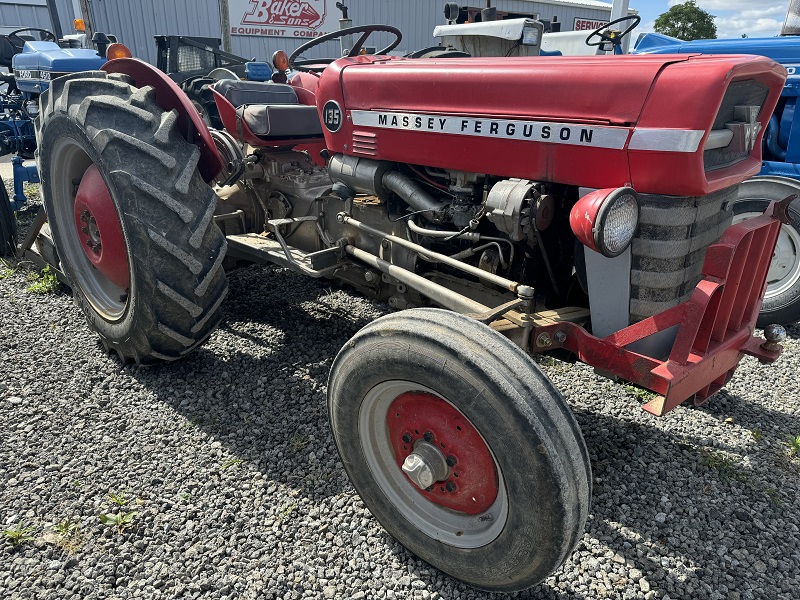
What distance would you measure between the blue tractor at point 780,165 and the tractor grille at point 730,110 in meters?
1.80

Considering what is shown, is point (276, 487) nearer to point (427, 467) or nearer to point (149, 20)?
point (427, 467)

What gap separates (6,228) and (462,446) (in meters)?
4.37

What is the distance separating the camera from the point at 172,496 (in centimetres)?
228

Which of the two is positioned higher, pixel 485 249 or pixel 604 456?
pixel 485 249

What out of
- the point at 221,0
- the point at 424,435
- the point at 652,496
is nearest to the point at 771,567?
the point at 652,496

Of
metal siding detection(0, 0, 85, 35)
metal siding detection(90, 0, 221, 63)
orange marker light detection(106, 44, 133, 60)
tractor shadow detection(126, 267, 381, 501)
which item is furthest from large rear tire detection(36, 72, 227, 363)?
metal siding detection(0, 0, 85, 35)

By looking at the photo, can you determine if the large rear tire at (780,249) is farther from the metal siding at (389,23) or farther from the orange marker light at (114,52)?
the metal siding at (389,23)

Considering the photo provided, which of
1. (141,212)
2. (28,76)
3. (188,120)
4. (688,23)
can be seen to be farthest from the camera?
(688,23)

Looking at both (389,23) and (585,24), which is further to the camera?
(585,24)

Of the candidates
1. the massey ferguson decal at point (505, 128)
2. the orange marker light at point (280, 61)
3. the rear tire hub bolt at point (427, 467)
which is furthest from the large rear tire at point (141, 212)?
the orange marker light at point (280, 61)

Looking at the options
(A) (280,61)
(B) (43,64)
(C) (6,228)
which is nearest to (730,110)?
(A) (280,61)

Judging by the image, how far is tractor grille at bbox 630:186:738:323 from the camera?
6.27 feet

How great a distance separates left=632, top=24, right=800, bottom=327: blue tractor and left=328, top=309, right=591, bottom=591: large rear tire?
283 centimetres

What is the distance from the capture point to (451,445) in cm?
184
